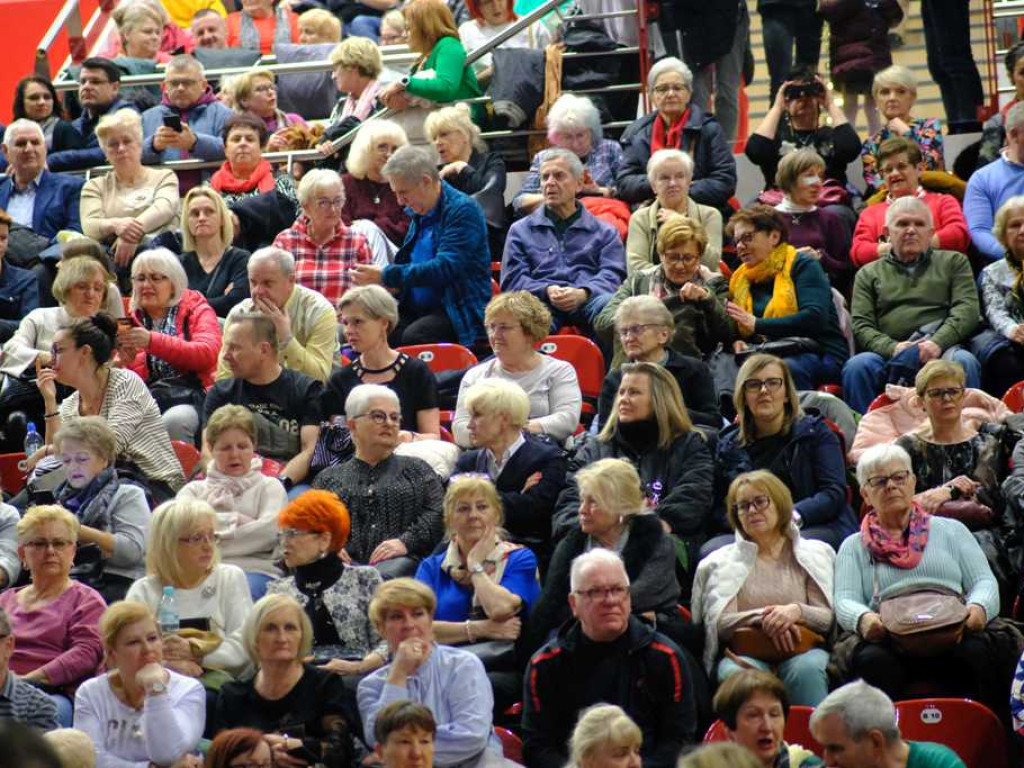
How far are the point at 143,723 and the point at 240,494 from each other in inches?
52.7

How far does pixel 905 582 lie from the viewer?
6145mm

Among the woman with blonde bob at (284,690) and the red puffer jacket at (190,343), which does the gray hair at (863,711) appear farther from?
the red puffer jacket at (190,343)

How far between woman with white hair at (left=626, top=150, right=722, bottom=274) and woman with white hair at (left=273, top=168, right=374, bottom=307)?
3.95ft

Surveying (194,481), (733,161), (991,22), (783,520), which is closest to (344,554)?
(194,481)

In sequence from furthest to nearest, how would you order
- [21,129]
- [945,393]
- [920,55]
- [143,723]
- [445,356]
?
[920,55] → [21,129] → [445,356] → [945,393] → [143,723]

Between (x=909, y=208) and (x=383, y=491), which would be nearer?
(x=383, y=491)

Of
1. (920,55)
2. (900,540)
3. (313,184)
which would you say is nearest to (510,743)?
(900,540)

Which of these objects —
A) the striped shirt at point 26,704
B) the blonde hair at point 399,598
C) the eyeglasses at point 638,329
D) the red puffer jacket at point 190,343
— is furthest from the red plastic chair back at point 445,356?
the striped shirt at point 26,704

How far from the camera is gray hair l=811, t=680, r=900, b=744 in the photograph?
17.3ft

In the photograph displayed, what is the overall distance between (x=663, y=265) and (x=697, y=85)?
7.80ft

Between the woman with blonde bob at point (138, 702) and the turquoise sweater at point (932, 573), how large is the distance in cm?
201

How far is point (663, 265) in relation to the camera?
8078 millimetres

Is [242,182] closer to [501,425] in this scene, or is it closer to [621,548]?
[501,425]

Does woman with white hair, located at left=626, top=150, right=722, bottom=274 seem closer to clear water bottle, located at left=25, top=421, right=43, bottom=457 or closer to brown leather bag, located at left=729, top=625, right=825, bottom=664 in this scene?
clear water bottle, located at left=25, top=421, right=43, bottom=457
